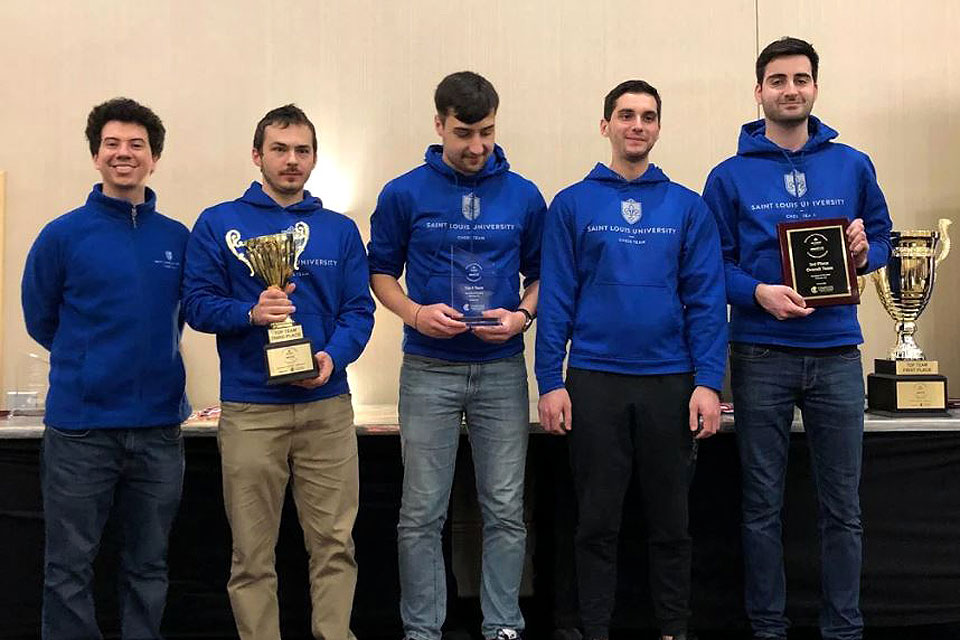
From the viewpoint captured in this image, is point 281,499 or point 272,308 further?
point 281,499

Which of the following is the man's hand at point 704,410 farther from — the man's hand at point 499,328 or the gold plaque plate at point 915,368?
the gold plaque plate at point 915,368

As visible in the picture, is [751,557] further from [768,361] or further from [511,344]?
[511,344]

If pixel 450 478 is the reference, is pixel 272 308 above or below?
above

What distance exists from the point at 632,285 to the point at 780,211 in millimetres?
569

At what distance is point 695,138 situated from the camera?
3951 mm

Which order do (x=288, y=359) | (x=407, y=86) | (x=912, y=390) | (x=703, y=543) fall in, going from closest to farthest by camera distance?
(x=288, y=359)
(x=703, y=543)
(x=912, y=390)
(x=407, y=86)

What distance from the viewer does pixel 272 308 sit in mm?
2182

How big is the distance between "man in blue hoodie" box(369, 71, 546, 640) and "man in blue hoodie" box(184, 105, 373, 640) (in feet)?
0.56

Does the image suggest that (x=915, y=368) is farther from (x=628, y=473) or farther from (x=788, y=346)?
(x=628, y=473)

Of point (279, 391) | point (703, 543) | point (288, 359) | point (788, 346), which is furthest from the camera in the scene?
point (703, 543)

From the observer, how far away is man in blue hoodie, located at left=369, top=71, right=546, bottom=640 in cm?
238

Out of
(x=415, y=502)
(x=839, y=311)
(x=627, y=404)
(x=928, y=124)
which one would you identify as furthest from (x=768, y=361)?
(x=928, y=124)

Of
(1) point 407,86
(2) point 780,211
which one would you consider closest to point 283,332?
(2) point 780,211

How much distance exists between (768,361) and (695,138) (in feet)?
5.63
